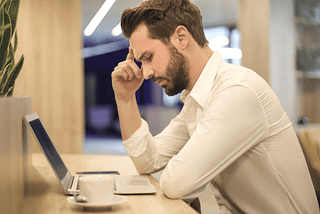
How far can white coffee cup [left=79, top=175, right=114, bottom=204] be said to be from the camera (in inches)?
30.0

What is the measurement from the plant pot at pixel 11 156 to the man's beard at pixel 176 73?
2.00 ft

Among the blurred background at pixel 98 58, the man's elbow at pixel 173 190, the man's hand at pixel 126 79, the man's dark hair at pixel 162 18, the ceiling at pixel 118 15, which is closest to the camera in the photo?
the man's elbow at pixel 173 190

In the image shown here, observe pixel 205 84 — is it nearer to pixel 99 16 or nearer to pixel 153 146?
pixel 153 146

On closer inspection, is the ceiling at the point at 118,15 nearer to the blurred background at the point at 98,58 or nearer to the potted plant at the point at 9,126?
the blurred background at the point at 98,58

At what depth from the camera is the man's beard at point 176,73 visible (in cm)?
127

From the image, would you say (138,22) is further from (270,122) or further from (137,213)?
(137,213)

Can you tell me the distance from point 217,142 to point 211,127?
0.05 meters

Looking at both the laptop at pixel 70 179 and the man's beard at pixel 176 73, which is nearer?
the laptop at pixel 70 179

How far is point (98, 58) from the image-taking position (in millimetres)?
4137

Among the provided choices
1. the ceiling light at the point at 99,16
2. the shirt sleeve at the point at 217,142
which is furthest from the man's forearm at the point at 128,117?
the ceiling light at the point at 99,16

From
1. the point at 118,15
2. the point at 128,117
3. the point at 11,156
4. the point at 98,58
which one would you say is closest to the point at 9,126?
the point at 11,156

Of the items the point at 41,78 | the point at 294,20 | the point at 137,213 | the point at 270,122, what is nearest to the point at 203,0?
the point at 294,20

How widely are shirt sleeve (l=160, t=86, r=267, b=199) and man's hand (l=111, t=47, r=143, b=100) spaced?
1.62ft

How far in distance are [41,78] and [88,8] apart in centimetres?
110
